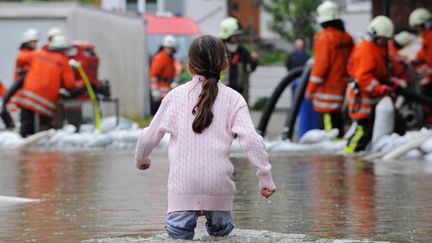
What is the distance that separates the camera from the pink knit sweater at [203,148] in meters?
7.97

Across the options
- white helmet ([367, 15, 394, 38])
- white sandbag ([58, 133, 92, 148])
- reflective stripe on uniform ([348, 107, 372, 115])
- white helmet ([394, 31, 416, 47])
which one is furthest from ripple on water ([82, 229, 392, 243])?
white helmet ([394, 31, 416, 47])

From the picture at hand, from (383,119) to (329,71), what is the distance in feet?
3.89

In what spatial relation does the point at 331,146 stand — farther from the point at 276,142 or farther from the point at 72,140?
the point at 72,140

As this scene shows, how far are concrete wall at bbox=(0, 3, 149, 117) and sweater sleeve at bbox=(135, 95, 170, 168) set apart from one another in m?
22.6

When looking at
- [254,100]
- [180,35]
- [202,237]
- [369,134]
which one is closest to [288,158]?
[369,134]

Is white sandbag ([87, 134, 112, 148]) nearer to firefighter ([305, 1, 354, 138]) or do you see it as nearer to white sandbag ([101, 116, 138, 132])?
white sandbag ([101, 116, 138, 132])

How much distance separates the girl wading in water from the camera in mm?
7977

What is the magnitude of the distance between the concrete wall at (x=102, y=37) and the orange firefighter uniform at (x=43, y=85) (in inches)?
330

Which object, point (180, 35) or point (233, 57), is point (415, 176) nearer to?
point (233, 57)

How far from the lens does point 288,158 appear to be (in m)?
16.8

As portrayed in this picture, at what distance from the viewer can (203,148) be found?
800cm

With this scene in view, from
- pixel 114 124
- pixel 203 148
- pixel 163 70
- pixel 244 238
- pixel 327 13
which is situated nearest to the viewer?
pixel 203 148

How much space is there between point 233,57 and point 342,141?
2569mm

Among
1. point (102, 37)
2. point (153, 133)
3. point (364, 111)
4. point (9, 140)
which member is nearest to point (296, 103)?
point (364, 111)
